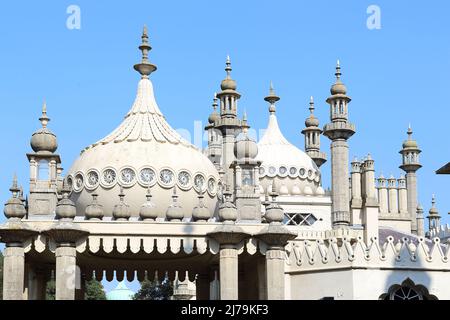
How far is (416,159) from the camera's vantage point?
178 ft

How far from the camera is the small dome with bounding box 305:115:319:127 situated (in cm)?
5250

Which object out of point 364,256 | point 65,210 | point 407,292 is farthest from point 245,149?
point 407,292

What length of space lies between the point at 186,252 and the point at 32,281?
21.3 feet

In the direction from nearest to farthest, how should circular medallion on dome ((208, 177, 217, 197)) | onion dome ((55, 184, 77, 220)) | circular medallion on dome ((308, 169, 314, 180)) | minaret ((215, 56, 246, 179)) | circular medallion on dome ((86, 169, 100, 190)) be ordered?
onion dome ((55, 184, 77, 220)) → circular medallion on dome ((86, 169, 100, 190)) → circular medallion on dome ((208, 177, 217, 197)) → minaret ((215, 56, 246, 179)) → circular medallion on dome ((308, 169, 314, 180))

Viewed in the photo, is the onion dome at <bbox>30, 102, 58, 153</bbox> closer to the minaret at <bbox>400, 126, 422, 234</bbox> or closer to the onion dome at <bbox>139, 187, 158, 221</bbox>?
the onion dome at <bbox>139, 187, 158, 221</bbox>

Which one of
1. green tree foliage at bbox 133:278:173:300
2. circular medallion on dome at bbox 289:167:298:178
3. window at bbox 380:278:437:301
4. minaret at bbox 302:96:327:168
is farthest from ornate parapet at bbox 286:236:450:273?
green tree foliage at bbox 133:278:173:300

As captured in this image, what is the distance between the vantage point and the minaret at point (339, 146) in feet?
128

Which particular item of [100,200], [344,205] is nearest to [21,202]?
[100,200]

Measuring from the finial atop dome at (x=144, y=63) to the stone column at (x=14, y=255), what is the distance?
7794mm

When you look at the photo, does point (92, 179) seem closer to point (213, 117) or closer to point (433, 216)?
point (213, 117)

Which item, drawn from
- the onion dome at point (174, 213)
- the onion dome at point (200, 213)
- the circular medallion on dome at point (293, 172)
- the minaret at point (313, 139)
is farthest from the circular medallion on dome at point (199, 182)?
the minaret at point (313, 139)

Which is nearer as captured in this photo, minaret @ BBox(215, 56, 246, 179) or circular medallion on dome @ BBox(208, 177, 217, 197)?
circular medallion on dome @ BBox(208, 177, 217, 197)

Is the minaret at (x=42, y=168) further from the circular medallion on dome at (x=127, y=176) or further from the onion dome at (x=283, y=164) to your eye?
the onion dome at (x=283, y=164)

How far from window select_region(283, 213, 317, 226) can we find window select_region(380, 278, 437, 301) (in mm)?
15065
